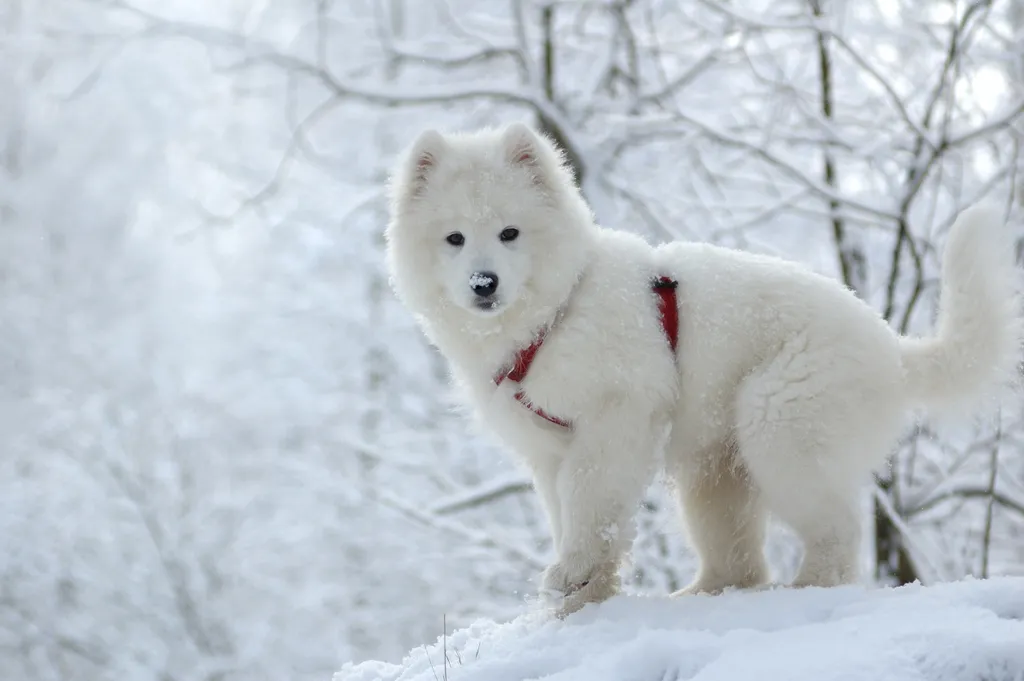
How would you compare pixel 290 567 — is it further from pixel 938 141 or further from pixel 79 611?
pixel 938 141

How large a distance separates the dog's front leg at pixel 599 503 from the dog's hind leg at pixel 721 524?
412 millimetres

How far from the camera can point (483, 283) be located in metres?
3.17

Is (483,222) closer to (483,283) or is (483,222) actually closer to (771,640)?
(483,283)

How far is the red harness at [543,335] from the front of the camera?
329 cm

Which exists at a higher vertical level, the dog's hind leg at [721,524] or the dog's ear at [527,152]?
the dog's ear at [527,152]

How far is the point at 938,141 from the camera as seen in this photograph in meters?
6.98

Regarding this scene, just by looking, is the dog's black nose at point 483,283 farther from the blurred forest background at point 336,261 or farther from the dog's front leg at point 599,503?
the blurred forest background at point 336,261

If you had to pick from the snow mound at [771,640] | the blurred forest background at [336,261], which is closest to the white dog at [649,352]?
the snow mound at [771,640]

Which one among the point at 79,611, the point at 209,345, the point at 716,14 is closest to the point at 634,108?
the point at 716,14

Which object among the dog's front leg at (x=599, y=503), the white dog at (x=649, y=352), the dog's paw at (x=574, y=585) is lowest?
the dog's paw at (x=574, y=585)

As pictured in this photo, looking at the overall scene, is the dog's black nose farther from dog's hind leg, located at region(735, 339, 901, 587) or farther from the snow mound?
the snow mound

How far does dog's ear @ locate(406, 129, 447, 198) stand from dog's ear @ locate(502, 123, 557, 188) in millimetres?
244

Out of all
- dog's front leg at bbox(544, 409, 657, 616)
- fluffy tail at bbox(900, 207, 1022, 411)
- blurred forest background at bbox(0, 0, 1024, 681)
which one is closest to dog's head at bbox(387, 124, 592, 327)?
dog's front leg at bbox(544, 409, 657, 616)

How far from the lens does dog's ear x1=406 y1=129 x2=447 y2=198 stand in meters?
3.46
